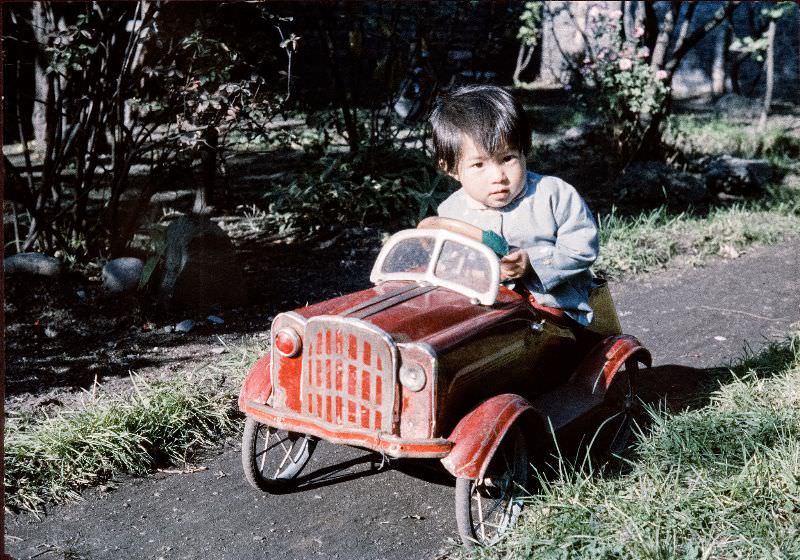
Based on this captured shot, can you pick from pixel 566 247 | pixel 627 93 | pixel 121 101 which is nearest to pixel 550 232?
pixel 566 247

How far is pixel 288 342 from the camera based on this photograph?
2754 mm

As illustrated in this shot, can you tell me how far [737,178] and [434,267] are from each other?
18.9ft

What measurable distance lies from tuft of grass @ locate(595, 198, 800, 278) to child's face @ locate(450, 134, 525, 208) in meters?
2.89

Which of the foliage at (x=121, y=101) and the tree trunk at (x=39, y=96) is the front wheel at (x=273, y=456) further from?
the tree trunk at (x=39, y=96)

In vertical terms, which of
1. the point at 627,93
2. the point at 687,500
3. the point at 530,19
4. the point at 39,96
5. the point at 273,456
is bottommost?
the point at 273,456

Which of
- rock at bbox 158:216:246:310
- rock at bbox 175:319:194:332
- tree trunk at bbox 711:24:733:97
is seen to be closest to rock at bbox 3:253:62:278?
rock at bbox 158:216:246:310

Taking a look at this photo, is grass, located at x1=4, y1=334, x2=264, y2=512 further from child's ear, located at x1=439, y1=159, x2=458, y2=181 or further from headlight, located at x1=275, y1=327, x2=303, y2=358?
child's ear, located at x1=439, y1=159, x2=458, y2=181

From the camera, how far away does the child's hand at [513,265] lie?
2957mm

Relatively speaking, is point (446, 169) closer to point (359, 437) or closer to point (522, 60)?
point (359, 437)

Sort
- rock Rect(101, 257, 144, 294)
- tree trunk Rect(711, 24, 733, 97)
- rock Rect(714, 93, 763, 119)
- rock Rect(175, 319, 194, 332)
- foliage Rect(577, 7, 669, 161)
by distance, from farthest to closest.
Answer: tree trunk Rect(711, 24, 733, 97) < rock Rect(714, 93, 763, 119) < foliage Rect(577, 7, 669, 161) < rock Rect(101, 257, 144, 294) < rock Rect(175, 319, 194, 332)

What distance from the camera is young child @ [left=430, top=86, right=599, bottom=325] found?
9.95ft

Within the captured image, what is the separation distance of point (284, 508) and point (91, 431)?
35.9 inches

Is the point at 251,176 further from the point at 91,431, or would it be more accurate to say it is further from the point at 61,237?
the point at 91,431

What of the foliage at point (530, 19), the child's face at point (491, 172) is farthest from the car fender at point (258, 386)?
the foliage at point (530, 19)
